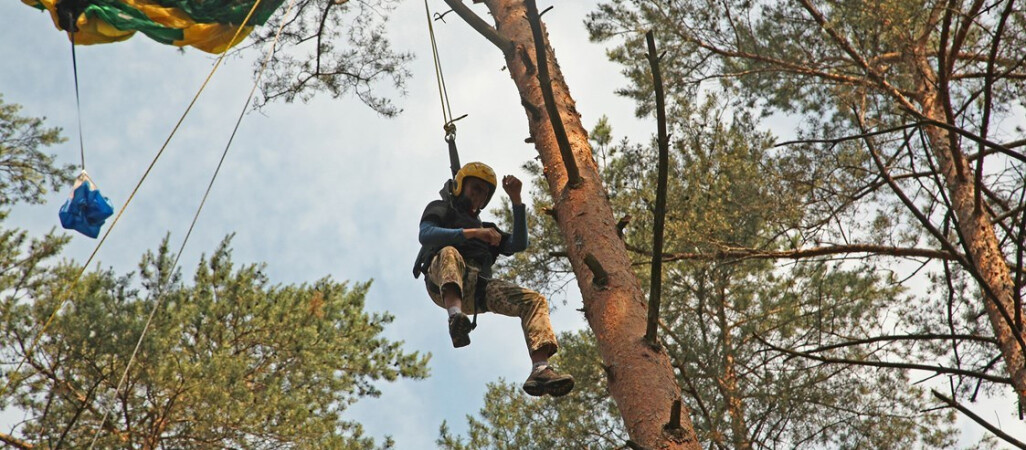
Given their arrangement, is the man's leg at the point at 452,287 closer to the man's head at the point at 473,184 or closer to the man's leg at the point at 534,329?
the man's leg at the point at 534,329

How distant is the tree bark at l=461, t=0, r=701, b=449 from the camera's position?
113 inches

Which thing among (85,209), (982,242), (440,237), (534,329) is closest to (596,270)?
(534,329)

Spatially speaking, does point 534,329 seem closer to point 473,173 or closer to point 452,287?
point 452,287

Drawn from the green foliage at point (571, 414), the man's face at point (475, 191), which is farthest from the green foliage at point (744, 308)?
the man's face at point (475, 191)

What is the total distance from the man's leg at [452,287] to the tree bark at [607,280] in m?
0.61

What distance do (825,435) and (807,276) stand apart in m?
1.66

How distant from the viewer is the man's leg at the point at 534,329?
3.63 m

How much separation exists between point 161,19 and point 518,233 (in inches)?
121

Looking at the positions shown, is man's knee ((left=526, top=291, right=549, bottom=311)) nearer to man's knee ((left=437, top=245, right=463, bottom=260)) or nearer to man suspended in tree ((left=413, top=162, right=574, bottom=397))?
man suspended in tree ((left=413, top=162, right=574, bottom=397))

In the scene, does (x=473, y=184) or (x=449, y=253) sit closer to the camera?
(x=449, y=253)

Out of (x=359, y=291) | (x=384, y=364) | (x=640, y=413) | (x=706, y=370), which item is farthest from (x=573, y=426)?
(x=640, y=413)

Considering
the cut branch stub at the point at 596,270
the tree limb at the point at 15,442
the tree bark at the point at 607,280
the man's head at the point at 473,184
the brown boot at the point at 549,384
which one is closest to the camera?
the tree bark at the point at 607,280

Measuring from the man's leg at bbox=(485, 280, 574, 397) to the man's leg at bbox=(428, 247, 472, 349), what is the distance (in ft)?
0.62

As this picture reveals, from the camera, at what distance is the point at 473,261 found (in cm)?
439
